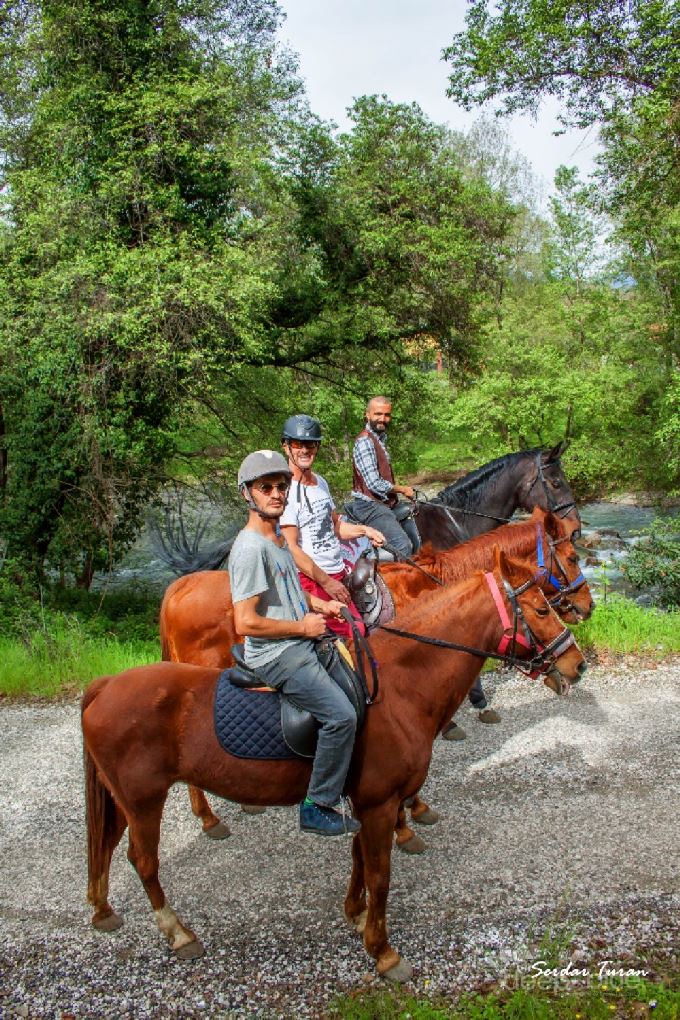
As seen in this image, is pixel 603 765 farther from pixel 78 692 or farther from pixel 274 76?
pixel 274 76

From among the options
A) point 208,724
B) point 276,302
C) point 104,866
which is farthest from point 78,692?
point 276,302

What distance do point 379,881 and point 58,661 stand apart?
6.38 meters

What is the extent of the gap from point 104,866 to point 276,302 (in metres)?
12.8

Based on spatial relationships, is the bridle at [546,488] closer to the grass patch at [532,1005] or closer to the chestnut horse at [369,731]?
the chestnut horse at [369,731]

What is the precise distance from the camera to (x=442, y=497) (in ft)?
27.7

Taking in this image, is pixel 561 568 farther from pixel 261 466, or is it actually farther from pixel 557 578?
pixel 261 466

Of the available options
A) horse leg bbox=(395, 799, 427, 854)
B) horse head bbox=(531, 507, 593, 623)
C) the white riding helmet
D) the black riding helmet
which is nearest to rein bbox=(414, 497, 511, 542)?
horse head bbox=(531, 507, 593, 623)

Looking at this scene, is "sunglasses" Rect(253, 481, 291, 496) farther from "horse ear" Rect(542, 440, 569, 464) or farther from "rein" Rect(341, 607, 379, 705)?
"horse ear" Rect(542, 440, 569, 464)

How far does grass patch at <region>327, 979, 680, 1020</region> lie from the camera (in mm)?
3793

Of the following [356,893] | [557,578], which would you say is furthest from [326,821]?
[557,578]

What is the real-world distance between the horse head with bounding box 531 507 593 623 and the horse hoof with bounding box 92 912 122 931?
347cm

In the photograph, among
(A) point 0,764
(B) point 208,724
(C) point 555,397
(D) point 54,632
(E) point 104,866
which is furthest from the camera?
(C) point 555,397

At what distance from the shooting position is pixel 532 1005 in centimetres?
379

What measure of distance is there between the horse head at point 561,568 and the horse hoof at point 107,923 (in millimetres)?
3470
